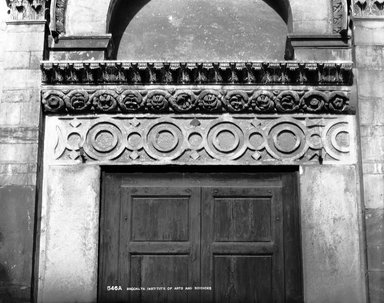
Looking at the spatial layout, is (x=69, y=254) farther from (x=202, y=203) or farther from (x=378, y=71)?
(x=378, y=71)

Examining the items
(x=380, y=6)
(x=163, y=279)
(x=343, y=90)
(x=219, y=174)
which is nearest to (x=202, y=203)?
(x=219, y=174)

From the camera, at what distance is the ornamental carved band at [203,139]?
1136 centimetres

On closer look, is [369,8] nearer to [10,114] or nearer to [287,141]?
[287,141]

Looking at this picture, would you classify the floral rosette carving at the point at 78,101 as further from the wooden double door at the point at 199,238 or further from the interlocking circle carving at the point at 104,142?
the wooden double door at the point at 199,238

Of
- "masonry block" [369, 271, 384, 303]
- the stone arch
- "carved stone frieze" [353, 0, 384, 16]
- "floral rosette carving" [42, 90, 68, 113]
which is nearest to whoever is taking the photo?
"masonry block" [369, 271, 384, 303]

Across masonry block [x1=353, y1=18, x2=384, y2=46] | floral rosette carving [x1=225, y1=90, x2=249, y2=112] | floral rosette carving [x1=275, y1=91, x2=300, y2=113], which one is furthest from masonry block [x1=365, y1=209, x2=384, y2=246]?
masonry block [x1=353, y1=18, x2=384, y2=46]

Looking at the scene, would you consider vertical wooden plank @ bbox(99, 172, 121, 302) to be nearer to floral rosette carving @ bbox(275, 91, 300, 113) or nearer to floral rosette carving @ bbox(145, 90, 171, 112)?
floral rosette carving @ bbox(145, 90, 171, 112)

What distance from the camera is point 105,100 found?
452 inches

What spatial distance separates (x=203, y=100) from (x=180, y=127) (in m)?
A: 0.54

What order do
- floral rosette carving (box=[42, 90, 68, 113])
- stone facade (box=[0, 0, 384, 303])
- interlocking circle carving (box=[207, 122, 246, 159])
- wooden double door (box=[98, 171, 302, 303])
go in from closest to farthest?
stone facade (box=[0, 0, 384, 303]) < wooden double door (box=[98, 171, 302, 303]) < interlocking circle carving (box=[207, 122, 246, 159]) < floral rosette carving (box=[42, 90, 68, 113])

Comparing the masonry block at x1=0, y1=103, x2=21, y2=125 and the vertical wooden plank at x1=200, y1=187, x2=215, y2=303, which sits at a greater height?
the masonry block at x1=0, y1=103, x2=21, y2=125

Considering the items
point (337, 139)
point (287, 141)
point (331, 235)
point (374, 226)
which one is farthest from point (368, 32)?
point (331, 235)

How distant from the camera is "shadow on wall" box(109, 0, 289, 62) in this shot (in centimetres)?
1236

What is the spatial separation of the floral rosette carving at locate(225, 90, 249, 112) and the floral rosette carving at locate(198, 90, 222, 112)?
5.4 inches
